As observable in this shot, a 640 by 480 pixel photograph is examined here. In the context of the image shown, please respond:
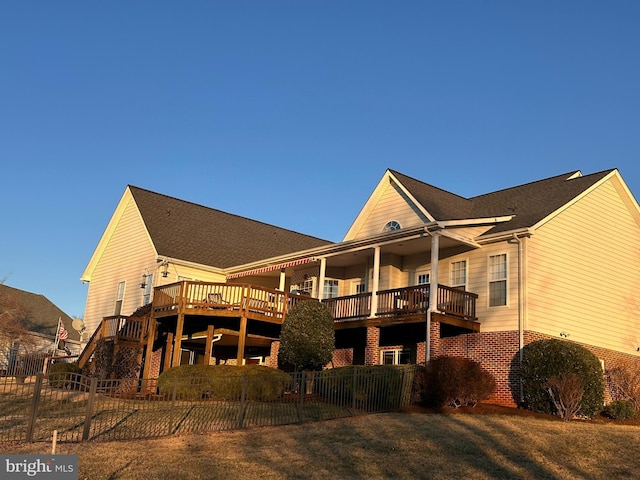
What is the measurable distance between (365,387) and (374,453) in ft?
18.8

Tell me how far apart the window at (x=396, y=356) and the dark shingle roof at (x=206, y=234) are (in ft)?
30.6

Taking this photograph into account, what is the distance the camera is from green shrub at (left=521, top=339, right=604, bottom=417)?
18.3 meters

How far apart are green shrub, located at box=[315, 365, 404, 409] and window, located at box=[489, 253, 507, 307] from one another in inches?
184

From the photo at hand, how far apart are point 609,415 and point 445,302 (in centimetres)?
560

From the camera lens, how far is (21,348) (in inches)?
1788

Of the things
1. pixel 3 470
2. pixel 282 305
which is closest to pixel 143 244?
pixel 282 305

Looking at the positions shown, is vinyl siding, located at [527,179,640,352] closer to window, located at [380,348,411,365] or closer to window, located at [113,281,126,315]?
window, located at [380,348,411,365]

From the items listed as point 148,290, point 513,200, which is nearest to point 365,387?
point 513,200

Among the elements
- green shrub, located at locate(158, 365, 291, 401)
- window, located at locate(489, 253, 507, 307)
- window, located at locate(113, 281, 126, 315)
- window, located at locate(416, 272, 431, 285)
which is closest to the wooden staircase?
window, located at locate(113, 281, 126, 315)

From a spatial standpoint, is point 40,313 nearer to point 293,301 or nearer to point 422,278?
point 293,301

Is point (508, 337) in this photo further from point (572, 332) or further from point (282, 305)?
point (282, 305)

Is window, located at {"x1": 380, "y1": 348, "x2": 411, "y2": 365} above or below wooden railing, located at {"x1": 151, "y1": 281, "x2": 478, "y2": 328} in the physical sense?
below

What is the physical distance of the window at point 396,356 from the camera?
23812mm

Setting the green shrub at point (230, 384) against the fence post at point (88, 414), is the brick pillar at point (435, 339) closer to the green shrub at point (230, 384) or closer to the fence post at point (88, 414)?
the green shrub at point (230, 384)
